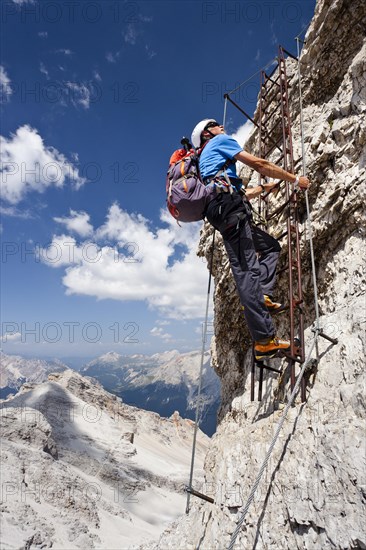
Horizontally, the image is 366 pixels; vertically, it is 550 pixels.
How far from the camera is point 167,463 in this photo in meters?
63.8

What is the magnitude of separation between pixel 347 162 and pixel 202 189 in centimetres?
338

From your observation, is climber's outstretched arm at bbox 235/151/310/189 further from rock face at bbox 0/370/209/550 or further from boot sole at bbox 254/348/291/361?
rock face at bbox 0/370/209/550

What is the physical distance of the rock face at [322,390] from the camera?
390cm

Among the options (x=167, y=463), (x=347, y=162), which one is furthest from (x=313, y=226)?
(x=167, y=463)

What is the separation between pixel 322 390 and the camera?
505 cm

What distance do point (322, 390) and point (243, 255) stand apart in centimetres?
261

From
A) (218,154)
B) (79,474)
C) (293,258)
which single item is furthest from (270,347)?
(79,474)

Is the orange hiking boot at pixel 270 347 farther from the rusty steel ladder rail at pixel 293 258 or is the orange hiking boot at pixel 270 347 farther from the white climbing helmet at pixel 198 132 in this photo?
the white climbing helmet at pixel 198 132

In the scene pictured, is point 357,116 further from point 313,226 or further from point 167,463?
point 167,463

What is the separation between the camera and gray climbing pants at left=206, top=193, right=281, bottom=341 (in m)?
5.78

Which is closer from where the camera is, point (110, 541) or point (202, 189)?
point (202, 189)

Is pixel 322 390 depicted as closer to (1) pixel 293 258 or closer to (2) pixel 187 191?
(1) pixel 293 258

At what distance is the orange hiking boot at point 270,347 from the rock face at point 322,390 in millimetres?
595

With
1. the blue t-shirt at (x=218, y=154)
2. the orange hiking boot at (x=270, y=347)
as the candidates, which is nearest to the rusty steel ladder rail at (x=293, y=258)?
the orange hiking boot at (x=270, y=347)
